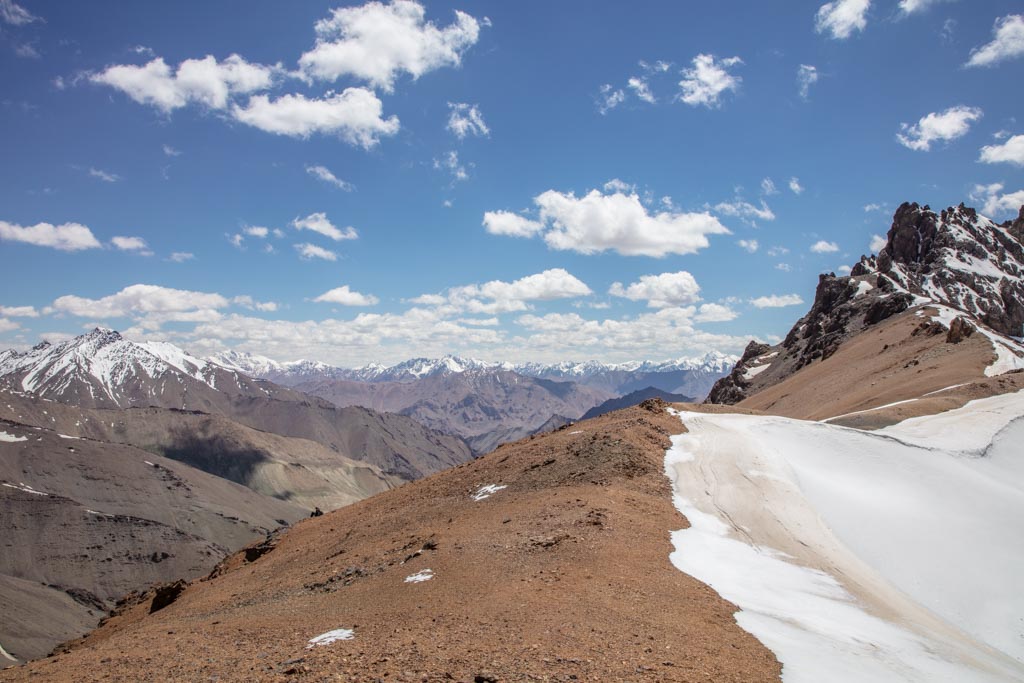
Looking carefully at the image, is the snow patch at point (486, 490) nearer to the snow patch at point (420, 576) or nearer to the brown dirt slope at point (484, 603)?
the brown dirt slope at point (484, 603)

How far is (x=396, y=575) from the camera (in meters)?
17.9

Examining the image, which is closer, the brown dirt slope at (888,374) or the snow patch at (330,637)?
the snow patch at (330,637)

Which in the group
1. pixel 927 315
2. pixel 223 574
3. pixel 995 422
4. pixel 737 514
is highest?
pixel 927 315

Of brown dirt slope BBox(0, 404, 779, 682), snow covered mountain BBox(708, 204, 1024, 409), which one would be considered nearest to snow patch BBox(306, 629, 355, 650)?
brown dirt slope BBox(0, 404, 779, 682)

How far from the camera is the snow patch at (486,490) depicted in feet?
84.9

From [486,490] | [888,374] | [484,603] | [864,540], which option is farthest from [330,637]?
[888,374]

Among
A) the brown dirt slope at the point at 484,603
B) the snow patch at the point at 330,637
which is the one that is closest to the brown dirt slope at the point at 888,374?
the brown dirt slope at the point at 484,603

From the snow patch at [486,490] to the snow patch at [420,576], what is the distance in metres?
8.23

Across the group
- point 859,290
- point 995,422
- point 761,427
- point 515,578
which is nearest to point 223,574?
point 515,578

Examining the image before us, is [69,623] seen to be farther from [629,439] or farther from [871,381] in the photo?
[871,381]

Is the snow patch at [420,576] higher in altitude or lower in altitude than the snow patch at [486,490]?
lower

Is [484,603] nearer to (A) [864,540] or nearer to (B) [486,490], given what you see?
(B) [486,490]

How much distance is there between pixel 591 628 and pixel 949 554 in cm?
1859

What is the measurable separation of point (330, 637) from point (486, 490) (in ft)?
46.1
